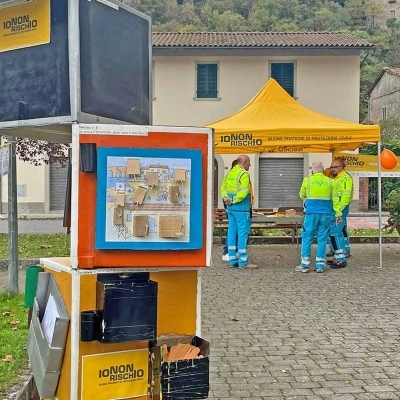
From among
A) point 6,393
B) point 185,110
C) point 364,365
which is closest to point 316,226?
point 364,365

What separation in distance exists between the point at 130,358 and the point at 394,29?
105910 mm

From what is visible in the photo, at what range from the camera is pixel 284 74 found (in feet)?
88.3

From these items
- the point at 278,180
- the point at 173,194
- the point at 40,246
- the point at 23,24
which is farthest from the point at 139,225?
the point at 278,180

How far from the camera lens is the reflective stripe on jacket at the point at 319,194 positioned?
10.1 m

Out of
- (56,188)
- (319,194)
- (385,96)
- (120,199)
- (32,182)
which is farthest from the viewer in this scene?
(385,96)

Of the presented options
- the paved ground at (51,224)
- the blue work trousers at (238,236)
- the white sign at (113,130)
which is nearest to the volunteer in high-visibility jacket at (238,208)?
the blue work trousers at (238,236)

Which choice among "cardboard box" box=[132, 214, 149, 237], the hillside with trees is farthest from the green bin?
the hillside with trees

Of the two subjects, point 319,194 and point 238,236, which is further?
point 238,236

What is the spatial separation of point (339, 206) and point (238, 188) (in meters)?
1.76

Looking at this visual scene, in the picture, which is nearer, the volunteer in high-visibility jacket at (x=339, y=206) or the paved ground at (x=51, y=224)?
the volunteer in high-visibility jacket at (x=339, y=206)

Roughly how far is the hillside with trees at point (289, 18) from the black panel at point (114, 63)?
64285mm

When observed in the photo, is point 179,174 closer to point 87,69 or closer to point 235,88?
point 87,69

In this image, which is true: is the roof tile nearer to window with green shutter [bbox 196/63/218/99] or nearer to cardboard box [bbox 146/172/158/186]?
window with green shutter [bbox 196/63/218/99]

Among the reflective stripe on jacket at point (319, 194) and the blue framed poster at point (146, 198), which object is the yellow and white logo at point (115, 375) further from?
the reflective stripe on jacket at point (319, 194)
